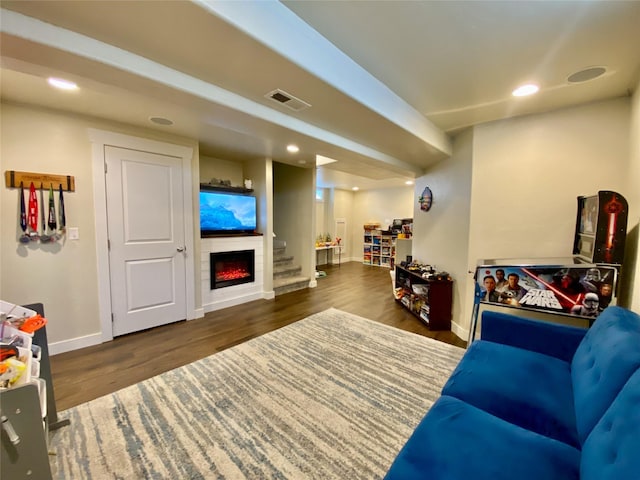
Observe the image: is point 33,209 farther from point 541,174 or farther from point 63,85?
point 541,174

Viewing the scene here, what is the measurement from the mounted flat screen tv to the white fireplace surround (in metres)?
0.15

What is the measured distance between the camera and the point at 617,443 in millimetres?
788

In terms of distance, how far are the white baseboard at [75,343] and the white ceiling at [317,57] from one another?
2.28 metres

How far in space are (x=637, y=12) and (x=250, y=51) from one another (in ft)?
6.48

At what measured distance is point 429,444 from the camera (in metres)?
1.03

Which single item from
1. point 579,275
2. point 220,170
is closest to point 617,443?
point 579,275

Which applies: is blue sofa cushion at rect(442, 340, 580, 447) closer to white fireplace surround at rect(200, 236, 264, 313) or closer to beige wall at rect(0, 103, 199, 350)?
white fireplace surround at rect(200, 236, 264, 313)

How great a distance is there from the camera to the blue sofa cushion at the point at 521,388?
1.20 m

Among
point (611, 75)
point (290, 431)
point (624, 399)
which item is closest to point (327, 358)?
point (290, 431)

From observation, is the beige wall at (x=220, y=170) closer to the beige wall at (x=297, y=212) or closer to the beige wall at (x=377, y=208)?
the beige wall at (x=297, y=212)

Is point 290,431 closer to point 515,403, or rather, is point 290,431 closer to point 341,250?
point 515,403

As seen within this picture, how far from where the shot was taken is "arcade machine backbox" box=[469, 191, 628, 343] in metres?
1.82

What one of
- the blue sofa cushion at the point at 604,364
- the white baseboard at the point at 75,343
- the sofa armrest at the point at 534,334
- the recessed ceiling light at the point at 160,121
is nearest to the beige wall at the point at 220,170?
the recessed ceiling light at the point at 160,121

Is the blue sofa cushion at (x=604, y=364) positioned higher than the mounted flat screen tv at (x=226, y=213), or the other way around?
the mounted flat screen tv at (x=226, y=213)
